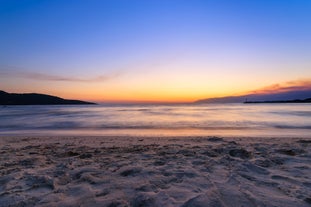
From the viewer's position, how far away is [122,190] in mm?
3496

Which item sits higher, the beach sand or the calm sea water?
the beach sand

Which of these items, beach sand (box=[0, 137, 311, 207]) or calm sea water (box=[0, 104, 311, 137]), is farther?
calm sea water (box=[0, 104, 311, 137])

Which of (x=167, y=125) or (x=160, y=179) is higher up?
(x=160, y=179)

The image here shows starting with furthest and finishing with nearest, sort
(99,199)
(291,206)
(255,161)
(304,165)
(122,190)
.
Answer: (255,161)
(304,165)
(122,190)
(99,199)
(291,206)

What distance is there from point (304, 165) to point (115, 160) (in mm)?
4195

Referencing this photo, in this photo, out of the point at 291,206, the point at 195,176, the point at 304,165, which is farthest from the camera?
the point at 304,165

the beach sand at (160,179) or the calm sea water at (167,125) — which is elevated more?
the beach sand at (160,179)

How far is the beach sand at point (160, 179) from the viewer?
10.4ft

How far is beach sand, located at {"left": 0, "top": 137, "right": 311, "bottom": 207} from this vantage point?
3164mm

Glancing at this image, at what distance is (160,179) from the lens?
3.93 meters

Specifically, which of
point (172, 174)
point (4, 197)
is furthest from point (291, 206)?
point (4, 197)

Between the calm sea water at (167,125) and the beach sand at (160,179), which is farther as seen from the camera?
the calm sea water at (167,125)

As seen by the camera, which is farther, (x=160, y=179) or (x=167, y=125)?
(x=167, y=125)

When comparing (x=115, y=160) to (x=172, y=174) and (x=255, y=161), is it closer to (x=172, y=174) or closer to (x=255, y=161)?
(x=172, y=174)
